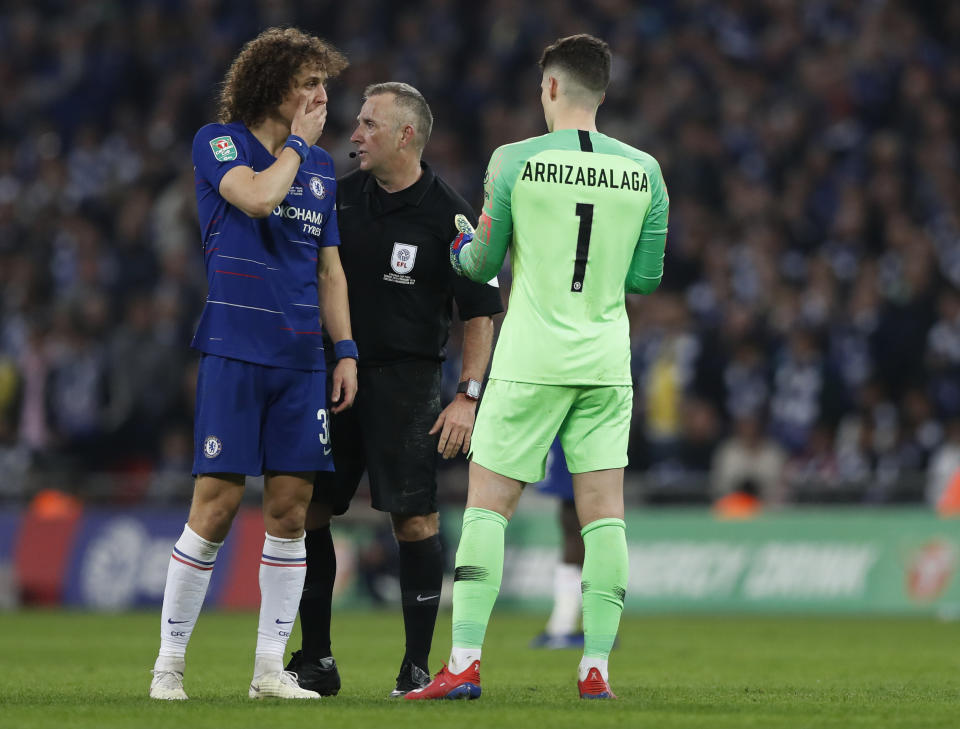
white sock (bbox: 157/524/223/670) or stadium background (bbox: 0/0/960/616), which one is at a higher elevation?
stadium background (bbox: 0/0/960/616)

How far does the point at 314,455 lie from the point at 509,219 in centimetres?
118

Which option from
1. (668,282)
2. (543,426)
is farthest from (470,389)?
(668,282)

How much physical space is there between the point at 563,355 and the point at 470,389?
0.82 meters

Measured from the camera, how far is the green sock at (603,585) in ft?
20.1

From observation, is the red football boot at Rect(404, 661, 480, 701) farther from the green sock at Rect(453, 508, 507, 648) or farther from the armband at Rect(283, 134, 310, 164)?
the armband at Rect(283, 134, 310, 164)

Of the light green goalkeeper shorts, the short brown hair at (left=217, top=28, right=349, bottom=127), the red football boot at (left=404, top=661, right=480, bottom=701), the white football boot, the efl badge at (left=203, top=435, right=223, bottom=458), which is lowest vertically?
the white football boot

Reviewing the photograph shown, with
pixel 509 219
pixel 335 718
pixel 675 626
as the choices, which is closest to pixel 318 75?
pixel 509 219

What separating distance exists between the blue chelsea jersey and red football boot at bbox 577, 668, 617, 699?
159cm

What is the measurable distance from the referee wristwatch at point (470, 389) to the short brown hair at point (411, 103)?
1.03m

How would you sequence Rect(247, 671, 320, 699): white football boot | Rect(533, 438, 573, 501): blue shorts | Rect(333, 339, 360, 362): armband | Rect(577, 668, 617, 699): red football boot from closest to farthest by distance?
1. Rect(577, 668, 617, 699): red football boot
2. Rect(247, 671, 320, 699): white football boot
3. Rect(333, 339, 360, 362): armband
4. Rect(533, 438, 573, 501): blue shorts

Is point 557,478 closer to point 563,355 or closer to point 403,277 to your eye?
point 403,277

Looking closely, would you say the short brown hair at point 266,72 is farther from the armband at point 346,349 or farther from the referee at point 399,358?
the armband at point 346,349

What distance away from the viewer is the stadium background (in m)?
15.1

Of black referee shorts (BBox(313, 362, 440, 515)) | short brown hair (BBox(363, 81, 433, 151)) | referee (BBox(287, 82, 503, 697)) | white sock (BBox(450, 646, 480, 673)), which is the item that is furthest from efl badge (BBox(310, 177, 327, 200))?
white sock (BBox(450, 646, 480, 673))
